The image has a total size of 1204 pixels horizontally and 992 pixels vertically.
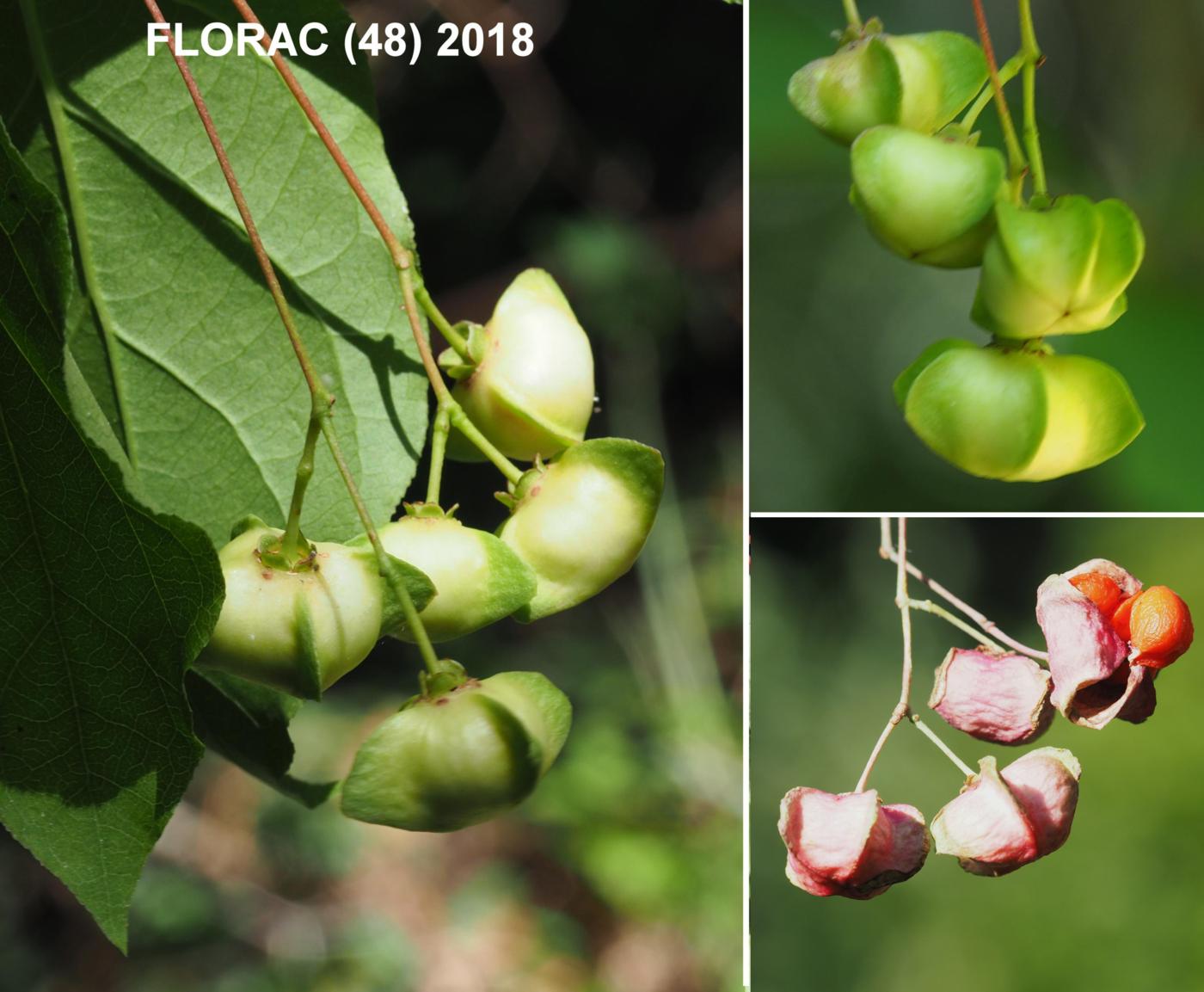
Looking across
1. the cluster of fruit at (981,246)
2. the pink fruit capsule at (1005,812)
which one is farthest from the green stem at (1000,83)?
the pink fruit capsule at (1005,812)

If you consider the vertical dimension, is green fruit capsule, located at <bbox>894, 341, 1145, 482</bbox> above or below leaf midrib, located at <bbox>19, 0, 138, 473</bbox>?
below

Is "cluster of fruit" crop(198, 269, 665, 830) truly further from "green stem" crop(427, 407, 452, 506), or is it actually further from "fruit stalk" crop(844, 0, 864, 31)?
"fruit stalk" crop(844, 0, 864, 31)

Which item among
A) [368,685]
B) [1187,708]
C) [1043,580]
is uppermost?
[1043,580]

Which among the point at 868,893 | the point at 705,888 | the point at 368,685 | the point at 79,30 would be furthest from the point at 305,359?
the point at 368,685

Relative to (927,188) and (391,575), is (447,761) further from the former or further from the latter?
(927,188)

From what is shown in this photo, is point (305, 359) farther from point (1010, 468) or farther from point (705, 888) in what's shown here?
point (705, 888)

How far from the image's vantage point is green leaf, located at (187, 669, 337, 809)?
0.51 metres

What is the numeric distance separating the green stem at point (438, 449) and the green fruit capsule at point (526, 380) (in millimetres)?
20

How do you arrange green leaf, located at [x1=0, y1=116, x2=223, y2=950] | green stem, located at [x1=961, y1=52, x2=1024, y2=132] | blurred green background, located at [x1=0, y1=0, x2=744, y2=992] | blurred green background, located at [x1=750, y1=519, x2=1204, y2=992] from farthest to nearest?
blurred green background, located at [x1=0, y1=0, x2=744, y2=992], blurred green background, located at [x1=750, y1=519, x2=1204, y2=992], green stem, located at [x1=961, y1=52, x2=1024, y2=132], green leaf, located at [x1=0, y1=116, x2=223, y2=950]

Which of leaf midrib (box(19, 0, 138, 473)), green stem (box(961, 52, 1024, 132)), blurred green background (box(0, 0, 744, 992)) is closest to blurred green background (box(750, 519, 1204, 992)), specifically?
green stem (box(961, 52, 1024, 132))

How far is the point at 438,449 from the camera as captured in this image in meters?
0.46

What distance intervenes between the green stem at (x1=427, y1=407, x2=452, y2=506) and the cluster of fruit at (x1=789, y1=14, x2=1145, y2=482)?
0.17 metres

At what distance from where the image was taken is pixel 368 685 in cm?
197

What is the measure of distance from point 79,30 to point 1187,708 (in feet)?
Result: 2.12
